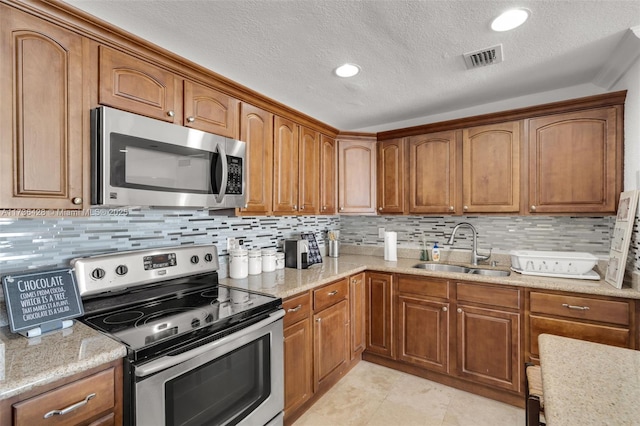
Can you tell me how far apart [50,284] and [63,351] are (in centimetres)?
38

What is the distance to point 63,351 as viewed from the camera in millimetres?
1100

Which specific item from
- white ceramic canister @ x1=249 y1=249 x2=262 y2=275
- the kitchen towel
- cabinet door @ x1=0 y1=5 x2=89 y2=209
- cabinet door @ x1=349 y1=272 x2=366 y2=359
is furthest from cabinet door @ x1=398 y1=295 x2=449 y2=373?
cabinet door @ x1=0 y1=5 x2=89 y2=209

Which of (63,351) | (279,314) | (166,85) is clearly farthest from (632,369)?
(166,85)

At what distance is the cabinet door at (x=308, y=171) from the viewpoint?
268 centimetres

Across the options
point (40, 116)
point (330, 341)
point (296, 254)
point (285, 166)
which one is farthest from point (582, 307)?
point (40, 116)

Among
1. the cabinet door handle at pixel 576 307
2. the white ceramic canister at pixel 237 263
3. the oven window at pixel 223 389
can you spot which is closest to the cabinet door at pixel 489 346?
the cabinet door handle at pixel 576 307

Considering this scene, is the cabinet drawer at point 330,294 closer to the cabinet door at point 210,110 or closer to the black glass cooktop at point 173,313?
the black glass cooktop at point 173,313

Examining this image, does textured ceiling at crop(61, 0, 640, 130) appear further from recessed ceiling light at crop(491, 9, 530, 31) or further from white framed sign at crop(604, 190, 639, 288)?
white framed sign at crop(604, 190, 639, 288)

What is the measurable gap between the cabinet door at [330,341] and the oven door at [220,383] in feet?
1.49

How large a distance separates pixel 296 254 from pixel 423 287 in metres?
1.07

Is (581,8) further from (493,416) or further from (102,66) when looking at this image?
(493,416)

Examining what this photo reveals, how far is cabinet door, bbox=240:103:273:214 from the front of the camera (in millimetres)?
2184

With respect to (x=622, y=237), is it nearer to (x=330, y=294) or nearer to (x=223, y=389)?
(x=330, y=294)

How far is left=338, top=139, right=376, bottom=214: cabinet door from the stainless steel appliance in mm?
1581
